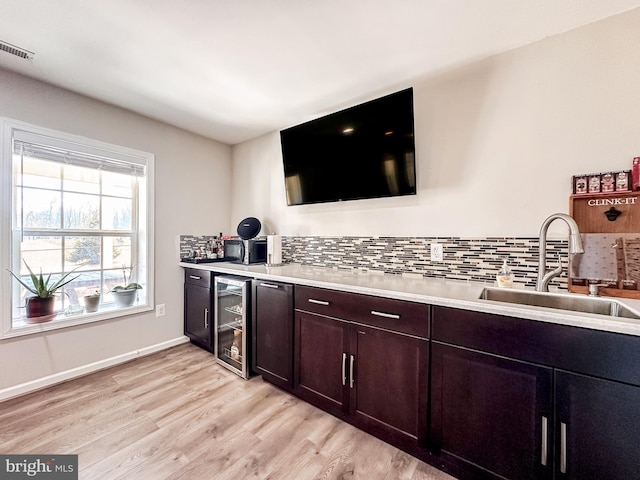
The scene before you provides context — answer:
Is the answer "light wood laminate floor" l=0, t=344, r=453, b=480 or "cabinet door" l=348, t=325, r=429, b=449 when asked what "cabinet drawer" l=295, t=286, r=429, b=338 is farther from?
"light wood laminate floor" l=0, t=344, r=453, b=480

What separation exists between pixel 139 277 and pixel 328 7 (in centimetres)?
276

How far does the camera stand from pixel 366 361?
1.54 m

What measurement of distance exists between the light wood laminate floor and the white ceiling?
233cm

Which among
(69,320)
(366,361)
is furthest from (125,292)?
(366,361)

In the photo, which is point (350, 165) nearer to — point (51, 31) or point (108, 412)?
point (51, 31)

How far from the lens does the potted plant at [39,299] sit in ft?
6.40

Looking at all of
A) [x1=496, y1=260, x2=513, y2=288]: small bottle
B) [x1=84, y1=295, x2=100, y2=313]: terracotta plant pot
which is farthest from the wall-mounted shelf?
[x1=84, y1=295, x2=100, y2=313]: terracotta plant pot

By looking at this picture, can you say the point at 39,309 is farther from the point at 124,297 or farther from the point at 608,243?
the point at 608,243

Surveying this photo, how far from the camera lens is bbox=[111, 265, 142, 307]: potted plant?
245 centimetres

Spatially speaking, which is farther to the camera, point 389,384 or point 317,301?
point 317,301

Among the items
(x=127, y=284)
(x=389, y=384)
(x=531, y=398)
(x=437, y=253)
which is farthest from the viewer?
(x=127, y=284)

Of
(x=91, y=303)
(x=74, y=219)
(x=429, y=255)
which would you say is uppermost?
(x=74, y=219)

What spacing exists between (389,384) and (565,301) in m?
1.00

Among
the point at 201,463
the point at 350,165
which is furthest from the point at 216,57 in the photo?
the point at 201,463
